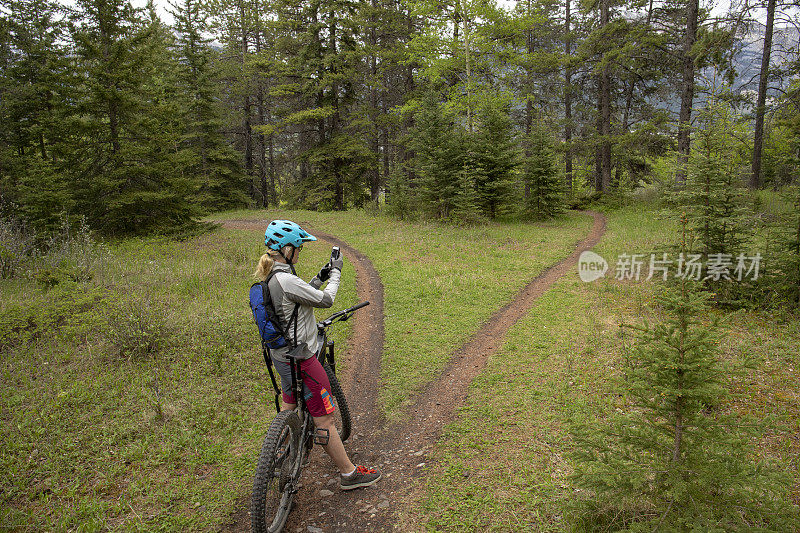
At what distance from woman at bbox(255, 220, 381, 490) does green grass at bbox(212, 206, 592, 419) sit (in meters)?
1.71

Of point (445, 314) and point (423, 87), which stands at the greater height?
point (423, 87)

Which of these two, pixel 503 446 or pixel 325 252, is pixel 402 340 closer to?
pixel 503 446

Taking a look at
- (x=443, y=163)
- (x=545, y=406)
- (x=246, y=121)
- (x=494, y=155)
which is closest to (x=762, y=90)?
(x=494, y=155)

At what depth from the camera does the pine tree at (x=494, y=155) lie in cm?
1923

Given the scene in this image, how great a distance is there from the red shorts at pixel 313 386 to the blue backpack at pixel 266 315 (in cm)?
34

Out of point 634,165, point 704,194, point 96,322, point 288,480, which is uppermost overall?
point 634,165

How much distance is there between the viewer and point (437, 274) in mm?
12469

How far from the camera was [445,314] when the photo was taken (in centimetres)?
970

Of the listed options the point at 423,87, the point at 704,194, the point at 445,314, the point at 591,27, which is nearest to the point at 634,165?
the point at 591,27

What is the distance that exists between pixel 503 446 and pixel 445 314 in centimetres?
461

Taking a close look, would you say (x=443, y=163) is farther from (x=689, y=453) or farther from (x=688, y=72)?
(x=689, y=453)

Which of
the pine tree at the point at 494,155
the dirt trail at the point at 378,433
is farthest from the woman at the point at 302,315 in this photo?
the pine tree at the point at 494,155

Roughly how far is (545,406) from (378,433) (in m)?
2.56

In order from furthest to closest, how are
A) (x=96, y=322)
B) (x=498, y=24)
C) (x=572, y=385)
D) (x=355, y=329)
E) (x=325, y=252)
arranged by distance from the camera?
1. (x=498, y=24)
2. (x=325, y=252)
3. (x=355, y=329)
4. (x=96, y=322)
5. (x=572, y=385)
